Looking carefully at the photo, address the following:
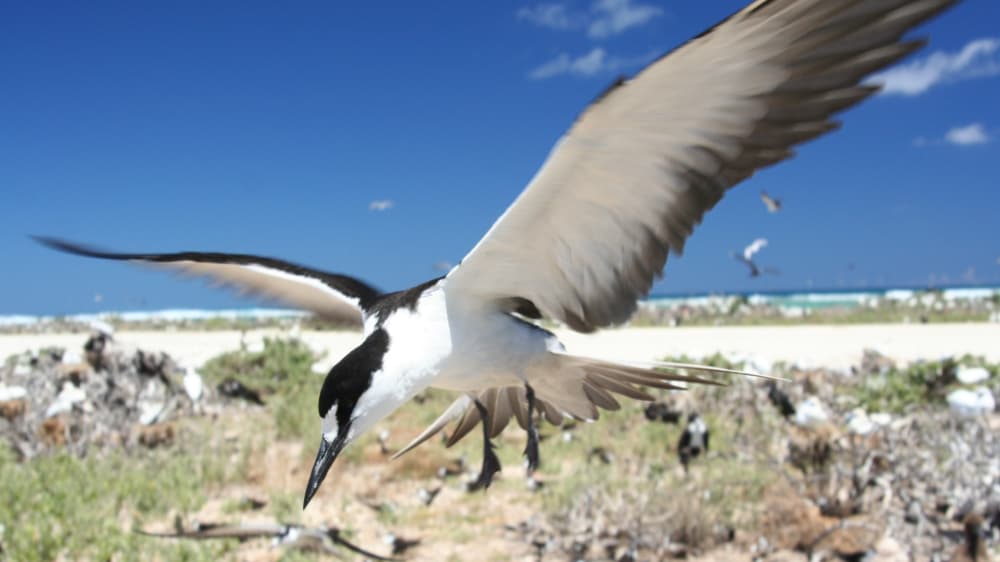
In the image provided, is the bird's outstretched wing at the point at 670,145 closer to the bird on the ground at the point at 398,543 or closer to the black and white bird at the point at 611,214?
the black and white bird at the point at 611,214

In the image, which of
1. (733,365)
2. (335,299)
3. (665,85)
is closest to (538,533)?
(335,299)

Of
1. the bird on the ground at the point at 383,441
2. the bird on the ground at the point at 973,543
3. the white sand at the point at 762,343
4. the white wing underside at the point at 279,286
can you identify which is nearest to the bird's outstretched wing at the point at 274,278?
the white wing underside at the point at 279,286

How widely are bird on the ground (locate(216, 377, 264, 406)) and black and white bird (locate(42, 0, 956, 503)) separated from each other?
3810 mm

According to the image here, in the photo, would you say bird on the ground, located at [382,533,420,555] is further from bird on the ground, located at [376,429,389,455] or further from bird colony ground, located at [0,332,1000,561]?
bird on the ground, located at [376,429,389,455]

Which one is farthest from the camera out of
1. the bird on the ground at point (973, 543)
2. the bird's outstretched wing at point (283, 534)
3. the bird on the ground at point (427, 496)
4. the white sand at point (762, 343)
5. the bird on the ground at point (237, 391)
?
the white sand at point (762, 343)

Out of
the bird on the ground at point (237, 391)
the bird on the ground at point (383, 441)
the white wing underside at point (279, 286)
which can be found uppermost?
the white wing underside at point (279, 286)

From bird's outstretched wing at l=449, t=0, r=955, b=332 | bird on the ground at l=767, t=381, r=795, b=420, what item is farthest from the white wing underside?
bird on the ground at l=767, t=381, r=795, b=420

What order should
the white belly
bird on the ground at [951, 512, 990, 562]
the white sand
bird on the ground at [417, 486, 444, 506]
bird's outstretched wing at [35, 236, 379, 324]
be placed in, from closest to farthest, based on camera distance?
1. the white belly
2. bird's outstretched wing at [35, 236, 379, 324]
3. bird on the ground at [951, 512, 990, 562]
4. bird on the ground at [417, 486, 444, 506]
5. the white sand

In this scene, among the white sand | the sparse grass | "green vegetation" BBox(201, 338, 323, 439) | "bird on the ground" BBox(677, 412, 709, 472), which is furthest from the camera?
the white sand

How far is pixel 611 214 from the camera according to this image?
2201 millimetres

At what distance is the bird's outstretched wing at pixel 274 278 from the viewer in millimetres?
2959

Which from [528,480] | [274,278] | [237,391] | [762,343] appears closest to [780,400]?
[528,480]

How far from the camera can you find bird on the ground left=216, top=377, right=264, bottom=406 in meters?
6.41

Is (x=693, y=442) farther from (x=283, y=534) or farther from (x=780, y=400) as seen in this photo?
(x=283, y=534)
